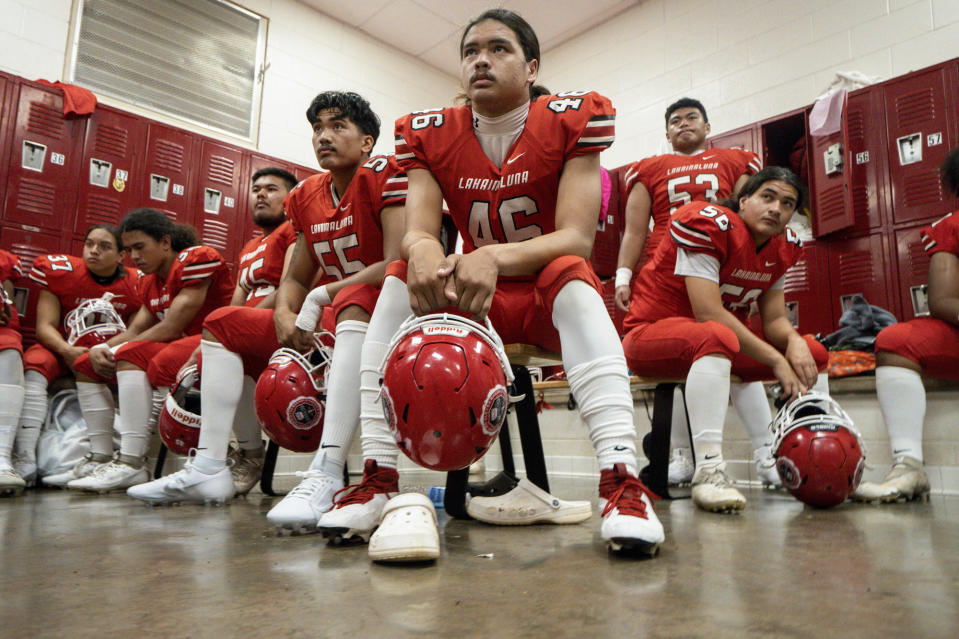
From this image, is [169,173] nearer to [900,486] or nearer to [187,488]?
[187,488]

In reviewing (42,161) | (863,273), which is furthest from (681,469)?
(42,161)

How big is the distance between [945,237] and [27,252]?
188 inches

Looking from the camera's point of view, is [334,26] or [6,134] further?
[334,26]

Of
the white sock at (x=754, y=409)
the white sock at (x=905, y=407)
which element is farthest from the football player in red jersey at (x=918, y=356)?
the white sock at (x=754, y=409)

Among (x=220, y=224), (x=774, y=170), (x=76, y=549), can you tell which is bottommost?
(x=76, y=549)

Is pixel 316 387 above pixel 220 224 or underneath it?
underneath

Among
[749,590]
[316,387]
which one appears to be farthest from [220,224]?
[749,590]

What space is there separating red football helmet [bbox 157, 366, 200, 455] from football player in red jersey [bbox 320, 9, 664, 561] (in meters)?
1.22

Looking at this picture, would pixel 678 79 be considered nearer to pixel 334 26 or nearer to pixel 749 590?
pixel 334 26

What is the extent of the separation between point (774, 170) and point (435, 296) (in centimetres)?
165

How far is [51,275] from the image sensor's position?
328 centimetres

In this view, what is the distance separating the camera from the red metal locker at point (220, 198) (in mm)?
4832

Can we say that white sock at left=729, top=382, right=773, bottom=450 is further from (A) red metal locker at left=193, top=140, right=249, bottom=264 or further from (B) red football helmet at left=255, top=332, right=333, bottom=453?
(A) red metal locker at left=193, top=140, right=249, bottom=264

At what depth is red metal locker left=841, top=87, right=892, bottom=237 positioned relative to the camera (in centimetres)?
395
